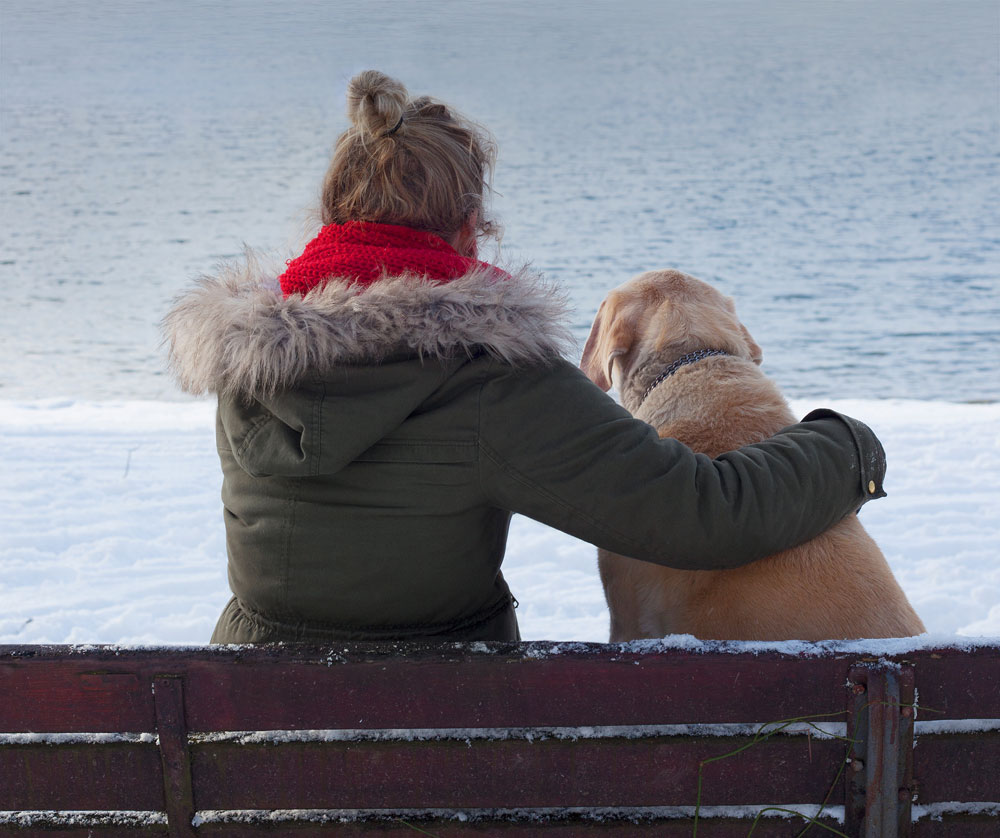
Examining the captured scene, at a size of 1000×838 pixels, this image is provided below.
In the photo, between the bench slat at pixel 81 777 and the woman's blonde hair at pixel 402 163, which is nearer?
the bench slat at pixel 81 777

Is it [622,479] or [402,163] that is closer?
[622,479]

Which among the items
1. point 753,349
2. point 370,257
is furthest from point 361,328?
point 753,349

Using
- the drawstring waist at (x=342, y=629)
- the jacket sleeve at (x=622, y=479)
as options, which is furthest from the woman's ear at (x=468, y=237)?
the drawstring waist at (x=342, y=629)

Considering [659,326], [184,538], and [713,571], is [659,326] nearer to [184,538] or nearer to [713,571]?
[713,571]

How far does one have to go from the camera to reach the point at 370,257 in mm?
1877

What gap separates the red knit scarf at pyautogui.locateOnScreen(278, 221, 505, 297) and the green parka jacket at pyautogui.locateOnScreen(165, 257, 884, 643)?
0.18ft

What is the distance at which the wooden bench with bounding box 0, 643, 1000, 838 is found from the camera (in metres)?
1.66

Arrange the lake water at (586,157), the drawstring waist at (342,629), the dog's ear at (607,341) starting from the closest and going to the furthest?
the drawstring waist at (342,629) < the dog's ear at (607,341) < the lake water at (586,157)

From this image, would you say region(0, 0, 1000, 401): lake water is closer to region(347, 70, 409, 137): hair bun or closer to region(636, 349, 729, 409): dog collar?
region(347, 70, 409, 137): hair bun

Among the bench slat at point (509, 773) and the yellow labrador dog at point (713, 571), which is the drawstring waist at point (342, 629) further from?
the yellow labrador dog at point (713, 571)

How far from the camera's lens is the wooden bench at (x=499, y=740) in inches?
65.2

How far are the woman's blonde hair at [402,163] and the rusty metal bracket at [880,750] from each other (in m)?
1.14

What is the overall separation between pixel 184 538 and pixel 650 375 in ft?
11.0

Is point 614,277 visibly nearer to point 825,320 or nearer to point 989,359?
point 825,320
